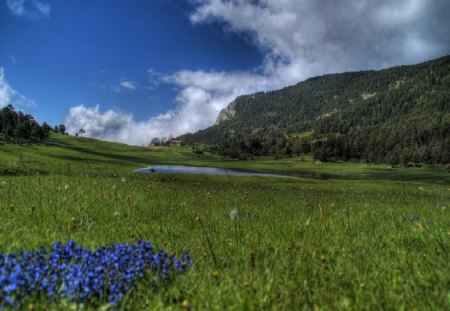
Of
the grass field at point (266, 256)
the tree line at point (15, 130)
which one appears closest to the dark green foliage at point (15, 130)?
the tree line at point (15, 130)

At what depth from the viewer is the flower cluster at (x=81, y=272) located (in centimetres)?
364

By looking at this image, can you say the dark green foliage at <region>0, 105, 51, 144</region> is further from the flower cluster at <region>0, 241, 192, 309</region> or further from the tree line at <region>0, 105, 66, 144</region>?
the flower cluster at <region>0, 241, 192, 309</region>

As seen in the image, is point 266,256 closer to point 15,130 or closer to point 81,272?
point 81,272

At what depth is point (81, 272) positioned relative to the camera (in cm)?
385

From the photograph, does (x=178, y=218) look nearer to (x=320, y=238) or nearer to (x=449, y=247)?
(x=320, y=238)

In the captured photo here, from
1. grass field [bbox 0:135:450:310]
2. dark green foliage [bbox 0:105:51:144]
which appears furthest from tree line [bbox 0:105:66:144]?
grass field [bbox 0:135:450:310]

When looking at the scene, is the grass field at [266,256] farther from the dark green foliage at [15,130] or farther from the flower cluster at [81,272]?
the dark green foliage at [15,130]

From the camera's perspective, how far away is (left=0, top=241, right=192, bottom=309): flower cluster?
3.64 meters

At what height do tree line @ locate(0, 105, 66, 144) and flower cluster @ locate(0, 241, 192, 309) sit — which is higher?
tree line @ locate(0, 105, 66, 144)

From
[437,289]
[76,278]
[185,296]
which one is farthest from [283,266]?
[76,278]

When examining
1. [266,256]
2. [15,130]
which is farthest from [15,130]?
[266,256]

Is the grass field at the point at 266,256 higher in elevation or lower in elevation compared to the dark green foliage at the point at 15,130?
lower

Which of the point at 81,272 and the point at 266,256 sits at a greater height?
the point at 81,272

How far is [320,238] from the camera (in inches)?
272
